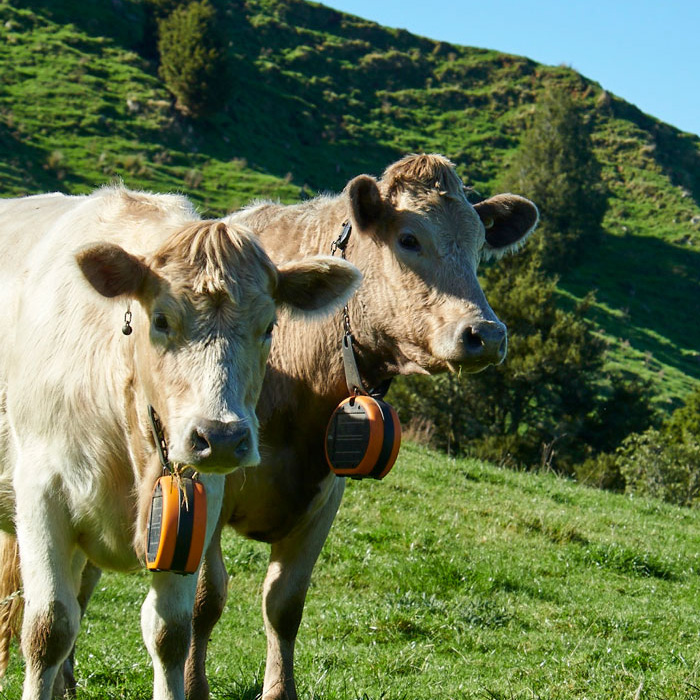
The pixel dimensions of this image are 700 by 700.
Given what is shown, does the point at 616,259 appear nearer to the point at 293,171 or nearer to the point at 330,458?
the point at 293,171

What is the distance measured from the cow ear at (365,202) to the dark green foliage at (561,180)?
193 ft

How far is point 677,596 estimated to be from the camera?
9.10m

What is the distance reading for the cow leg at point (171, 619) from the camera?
425cm

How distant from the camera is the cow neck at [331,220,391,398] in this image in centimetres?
516

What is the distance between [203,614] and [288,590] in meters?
0.51

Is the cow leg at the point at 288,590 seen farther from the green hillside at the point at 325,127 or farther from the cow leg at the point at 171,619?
the green hillside at the point at 325,127

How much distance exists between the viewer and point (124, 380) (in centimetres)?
409

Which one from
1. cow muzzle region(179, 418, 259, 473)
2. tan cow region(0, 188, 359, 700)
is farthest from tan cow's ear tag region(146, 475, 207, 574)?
cow muzzle region(179, 418, 259, 473)

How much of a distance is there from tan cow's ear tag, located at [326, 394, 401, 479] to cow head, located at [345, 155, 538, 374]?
40 centimetres

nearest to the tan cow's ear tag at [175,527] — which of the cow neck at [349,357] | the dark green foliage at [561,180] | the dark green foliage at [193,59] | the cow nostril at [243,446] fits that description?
the cow nostril at [243,446]

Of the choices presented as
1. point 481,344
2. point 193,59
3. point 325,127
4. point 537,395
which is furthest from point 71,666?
point 325,127

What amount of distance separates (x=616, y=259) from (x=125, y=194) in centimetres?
6743

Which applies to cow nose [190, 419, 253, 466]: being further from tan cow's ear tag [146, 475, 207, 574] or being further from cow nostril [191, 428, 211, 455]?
tan cow's ear tag [146, 475, 207, 574]

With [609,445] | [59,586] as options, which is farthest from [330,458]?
[609,445]
